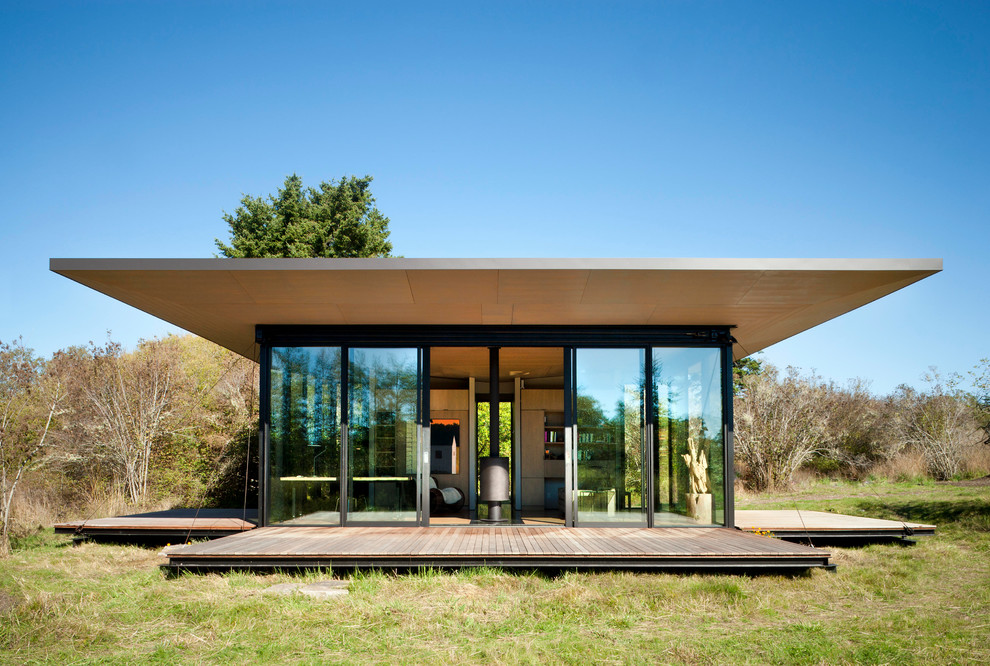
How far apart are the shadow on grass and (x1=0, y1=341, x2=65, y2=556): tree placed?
12091 millimetres

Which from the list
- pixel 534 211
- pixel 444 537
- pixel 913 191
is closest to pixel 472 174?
pixel 534 211

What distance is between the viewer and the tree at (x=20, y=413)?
30.7ft

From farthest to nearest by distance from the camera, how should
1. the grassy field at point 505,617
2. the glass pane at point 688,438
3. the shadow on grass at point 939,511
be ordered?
the shadow on grass at point 939,511, the glass pane at point 688,438, the grassy field at point 505,617

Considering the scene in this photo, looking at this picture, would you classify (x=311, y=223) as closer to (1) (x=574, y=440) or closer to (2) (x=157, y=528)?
(2) (x=157, y=528)

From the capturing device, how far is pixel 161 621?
514 centimetres

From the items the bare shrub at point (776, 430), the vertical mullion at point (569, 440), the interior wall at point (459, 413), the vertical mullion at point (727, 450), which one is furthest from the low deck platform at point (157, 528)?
the bare shrub at point (776, 430)

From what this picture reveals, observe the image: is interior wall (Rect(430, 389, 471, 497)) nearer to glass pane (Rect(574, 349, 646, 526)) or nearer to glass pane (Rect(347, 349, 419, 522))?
glass pane (Rect(347, 349, 419, 522))

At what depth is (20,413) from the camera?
10.1 m

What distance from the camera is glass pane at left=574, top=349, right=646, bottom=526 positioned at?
29.3 feet

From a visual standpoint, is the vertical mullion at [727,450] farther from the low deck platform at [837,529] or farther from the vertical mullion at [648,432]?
the vertical mullion at [648,432]

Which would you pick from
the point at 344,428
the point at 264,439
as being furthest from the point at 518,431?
the point at 264,439

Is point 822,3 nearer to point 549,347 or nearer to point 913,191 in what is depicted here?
point 913,191

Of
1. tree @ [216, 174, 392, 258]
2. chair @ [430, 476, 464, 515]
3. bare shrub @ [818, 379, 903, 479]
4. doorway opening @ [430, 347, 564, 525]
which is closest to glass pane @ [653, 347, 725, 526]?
doorway opening @ [430, 347, 564, 525]

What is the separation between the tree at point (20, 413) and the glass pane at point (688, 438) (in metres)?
7.93
